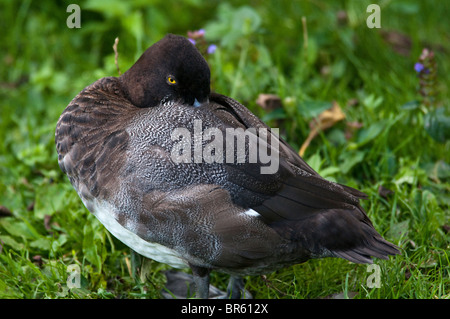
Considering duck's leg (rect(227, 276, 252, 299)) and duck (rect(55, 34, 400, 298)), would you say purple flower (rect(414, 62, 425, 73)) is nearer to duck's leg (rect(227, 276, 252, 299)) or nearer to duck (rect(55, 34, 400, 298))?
duck (rect(55, 34, 400, 298))

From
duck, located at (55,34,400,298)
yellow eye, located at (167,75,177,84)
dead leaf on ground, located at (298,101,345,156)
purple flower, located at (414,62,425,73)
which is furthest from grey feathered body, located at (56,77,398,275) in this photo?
purple flower, located at (414,62,425,73)

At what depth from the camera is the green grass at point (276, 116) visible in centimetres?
280

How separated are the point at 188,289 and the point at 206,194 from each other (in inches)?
27.9

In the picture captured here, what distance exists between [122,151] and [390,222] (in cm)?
138

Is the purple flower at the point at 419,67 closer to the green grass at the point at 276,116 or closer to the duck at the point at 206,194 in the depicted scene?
the green grass at the point at 276,116

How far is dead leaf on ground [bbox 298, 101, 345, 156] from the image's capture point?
11.5 ft

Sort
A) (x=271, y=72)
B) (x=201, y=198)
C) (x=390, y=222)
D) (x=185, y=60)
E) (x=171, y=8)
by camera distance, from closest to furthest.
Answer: (x=201, y=198) < (x=185, y=60) < (x=390, y=222) < (x=271, y=72) < (x=171, y=8)

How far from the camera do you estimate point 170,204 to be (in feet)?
7.60

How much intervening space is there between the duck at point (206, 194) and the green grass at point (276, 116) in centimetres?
38

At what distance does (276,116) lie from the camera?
3.52 metres

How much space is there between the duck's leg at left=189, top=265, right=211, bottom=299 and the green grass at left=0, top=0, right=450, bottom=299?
309 mm

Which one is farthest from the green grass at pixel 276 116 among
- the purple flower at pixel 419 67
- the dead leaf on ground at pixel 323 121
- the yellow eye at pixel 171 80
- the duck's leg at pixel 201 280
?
the yellow eye at pixel 171 80

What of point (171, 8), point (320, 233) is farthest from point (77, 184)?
point (171, 8)
